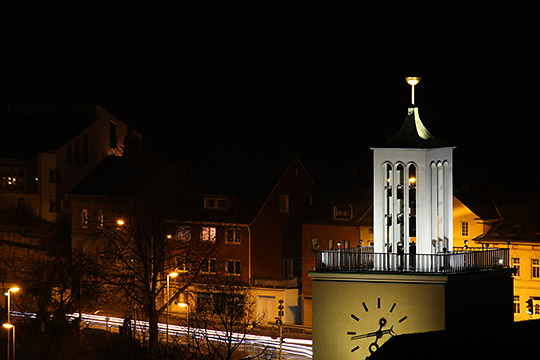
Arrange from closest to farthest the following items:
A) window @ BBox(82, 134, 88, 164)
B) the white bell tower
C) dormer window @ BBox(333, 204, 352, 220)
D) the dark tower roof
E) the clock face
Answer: the clock face → the white bell tower → the dark tower roof → dormer window @ BBox(333, 204, 352, 220) → window @ BBox(82, 134, 88, 164)

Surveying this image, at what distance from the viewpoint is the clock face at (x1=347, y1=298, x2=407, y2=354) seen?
117 ft

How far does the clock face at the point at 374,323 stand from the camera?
35688 millimetres

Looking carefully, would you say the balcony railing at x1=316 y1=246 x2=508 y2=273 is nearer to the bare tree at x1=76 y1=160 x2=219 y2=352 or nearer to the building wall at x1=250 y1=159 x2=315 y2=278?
the bare tree at x1=76 y1=160 x2=219 y2=352

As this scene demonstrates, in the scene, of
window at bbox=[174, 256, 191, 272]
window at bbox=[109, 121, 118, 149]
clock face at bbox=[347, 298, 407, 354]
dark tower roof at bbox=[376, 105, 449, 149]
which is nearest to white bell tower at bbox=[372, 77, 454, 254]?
dark tower roof at bbox=[376, 105, 449, 149]

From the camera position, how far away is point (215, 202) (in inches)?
3460

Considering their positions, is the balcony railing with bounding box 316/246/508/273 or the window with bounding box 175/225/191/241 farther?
the window with bounding box 175/225/191/241

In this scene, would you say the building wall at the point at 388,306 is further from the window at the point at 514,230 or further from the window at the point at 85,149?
the window at the point at 85,149

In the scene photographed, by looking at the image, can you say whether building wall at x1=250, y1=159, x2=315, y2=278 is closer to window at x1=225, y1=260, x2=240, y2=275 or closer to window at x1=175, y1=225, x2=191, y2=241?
window at x1=225, y1=260, x2=240, y2=275

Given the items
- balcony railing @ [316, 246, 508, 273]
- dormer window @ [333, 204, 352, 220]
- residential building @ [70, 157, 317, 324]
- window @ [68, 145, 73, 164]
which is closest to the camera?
balcony railing @ [316, 246, 508, 273]

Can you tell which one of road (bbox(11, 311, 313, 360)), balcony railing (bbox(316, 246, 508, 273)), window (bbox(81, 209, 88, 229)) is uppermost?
window (bbox(81, 209, 88, 229))

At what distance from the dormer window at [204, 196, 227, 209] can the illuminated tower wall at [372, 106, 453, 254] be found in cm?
5050

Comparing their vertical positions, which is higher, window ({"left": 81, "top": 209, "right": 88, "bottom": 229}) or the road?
window ({"left": 81, "top": 209, "right": 88, "bottom": 229})

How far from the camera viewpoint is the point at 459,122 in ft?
360

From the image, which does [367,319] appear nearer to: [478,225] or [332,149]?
[478,225]
